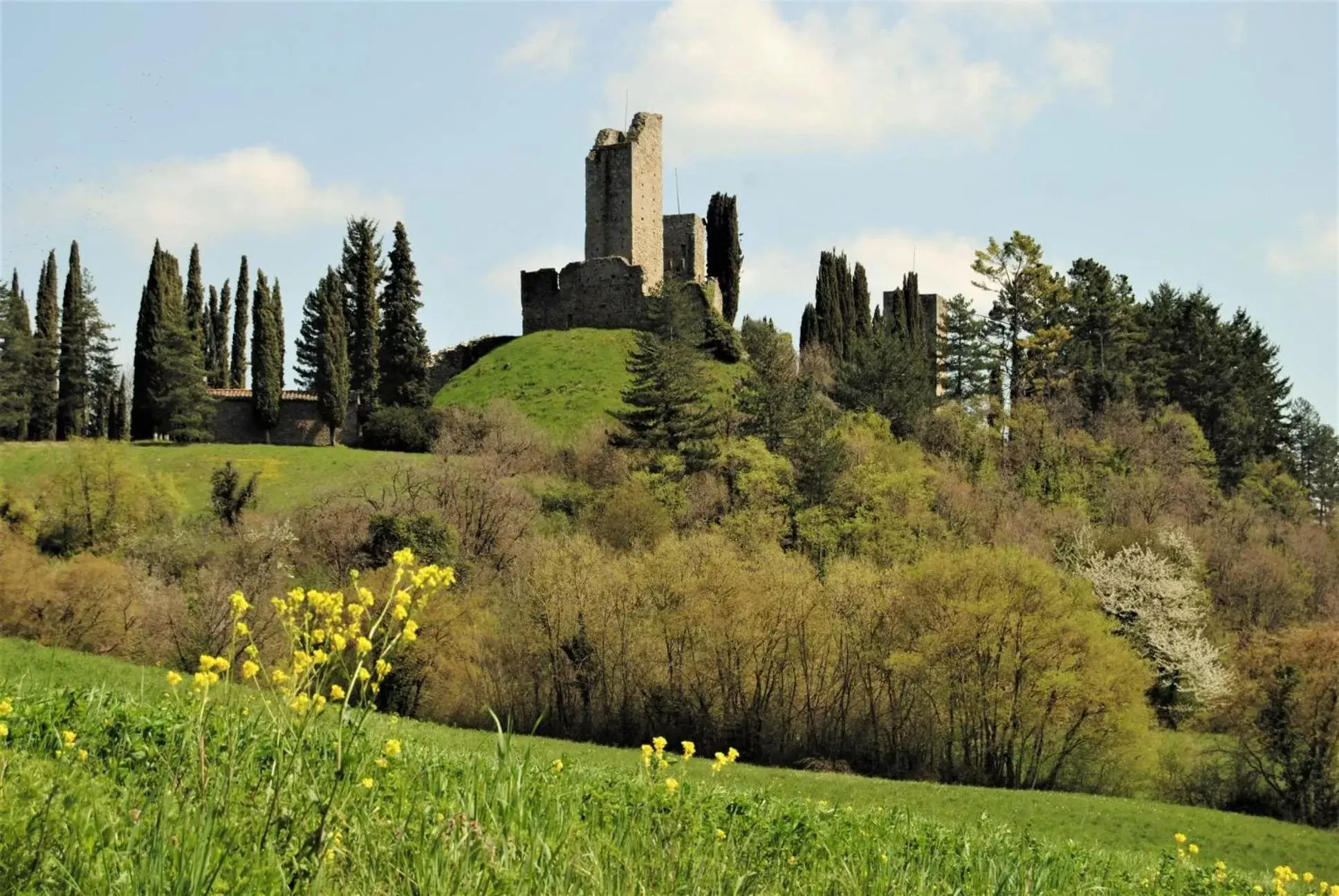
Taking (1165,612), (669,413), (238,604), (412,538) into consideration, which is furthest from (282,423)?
(238,604)

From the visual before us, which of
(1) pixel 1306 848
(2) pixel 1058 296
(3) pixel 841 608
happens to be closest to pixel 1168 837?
(1) pixel 1306 848

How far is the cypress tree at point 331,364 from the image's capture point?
66125 millimetres

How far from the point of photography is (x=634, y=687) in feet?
140

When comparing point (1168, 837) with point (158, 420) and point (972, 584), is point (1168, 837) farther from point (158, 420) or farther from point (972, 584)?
point (158, 420)

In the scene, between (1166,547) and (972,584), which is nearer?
(972,584)

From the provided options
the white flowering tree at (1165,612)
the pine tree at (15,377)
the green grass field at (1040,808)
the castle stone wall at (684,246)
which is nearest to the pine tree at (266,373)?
the pine tree at (15,377)

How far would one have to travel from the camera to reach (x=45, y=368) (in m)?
66.9

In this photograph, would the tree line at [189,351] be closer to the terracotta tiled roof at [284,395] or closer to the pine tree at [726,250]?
the terracotta tiled roof at [284,395]

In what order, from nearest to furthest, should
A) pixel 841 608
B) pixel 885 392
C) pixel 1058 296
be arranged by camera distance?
pixel 841 608 < pixel 885 392 < pixel 1058 296

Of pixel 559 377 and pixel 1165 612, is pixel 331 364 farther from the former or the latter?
pixel 1165 612

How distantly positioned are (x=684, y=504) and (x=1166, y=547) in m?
25.2

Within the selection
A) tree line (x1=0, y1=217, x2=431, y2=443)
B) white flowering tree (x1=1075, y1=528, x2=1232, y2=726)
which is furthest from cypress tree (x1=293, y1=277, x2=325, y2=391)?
white flowering tree (x1=1075, y1=528, x2=1232, y2=726)

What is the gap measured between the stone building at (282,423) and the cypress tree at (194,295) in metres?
4.94

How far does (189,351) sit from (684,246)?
3639 centimetres
